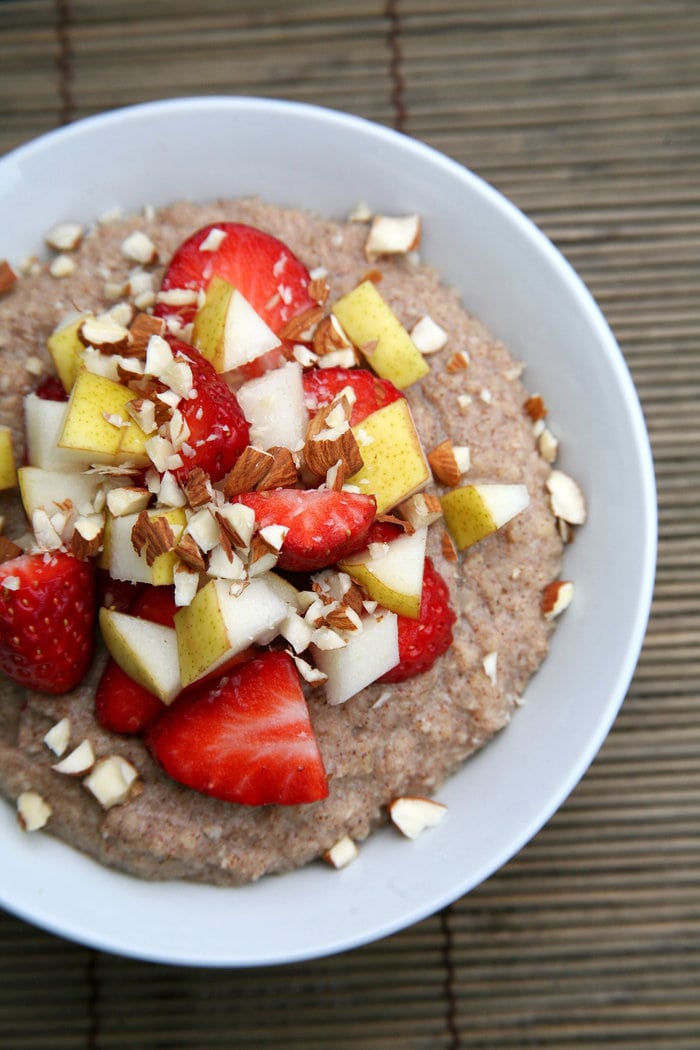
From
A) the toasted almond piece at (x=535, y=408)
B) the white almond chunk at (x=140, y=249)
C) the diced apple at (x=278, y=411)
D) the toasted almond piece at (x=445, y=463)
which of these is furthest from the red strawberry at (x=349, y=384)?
the white almond chunk at (x=140, y=249)

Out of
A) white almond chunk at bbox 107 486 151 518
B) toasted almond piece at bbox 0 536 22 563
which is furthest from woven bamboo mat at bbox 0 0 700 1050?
white almond chunk at bbox 107 486 151 518

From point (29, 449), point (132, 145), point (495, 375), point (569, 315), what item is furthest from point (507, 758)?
point (132, 145)

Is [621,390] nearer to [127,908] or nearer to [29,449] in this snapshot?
[29,449]

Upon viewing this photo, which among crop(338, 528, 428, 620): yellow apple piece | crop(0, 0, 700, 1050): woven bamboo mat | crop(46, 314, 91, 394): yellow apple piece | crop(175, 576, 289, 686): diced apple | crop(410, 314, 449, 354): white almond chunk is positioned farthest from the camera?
crop(0, 0, 700, 1050): woven bamboo mat

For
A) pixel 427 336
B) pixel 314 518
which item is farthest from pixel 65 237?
pixel 314 518

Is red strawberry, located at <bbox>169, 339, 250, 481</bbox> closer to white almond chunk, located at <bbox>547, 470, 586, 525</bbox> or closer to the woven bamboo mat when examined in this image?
white almond chunk, located at <bbox>547, 470, 586, 525</bbox>

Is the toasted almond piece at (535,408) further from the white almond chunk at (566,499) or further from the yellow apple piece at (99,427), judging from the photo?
the yellow apple piece at (99,427)
